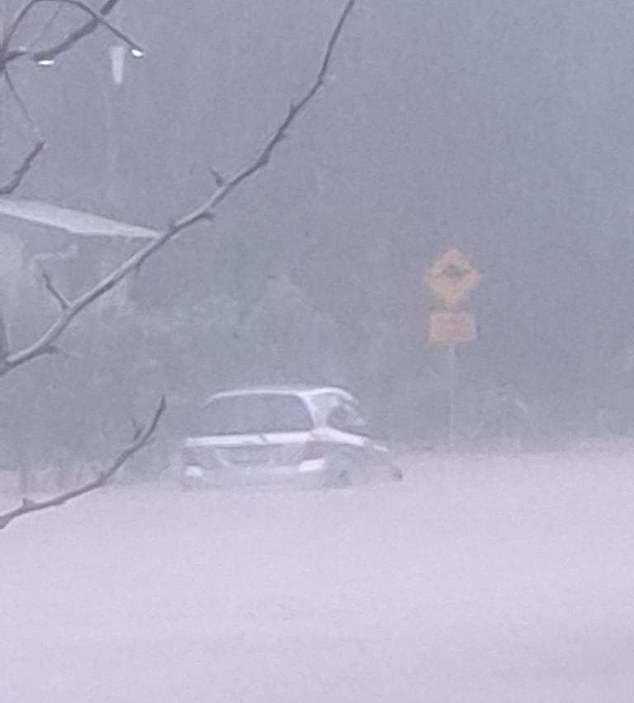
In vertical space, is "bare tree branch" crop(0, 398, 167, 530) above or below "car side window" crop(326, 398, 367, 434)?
above

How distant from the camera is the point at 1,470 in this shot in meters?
21.2

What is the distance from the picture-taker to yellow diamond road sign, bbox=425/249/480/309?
21.2 meters

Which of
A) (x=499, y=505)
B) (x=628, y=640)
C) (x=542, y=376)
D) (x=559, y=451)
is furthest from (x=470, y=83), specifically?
(x=628, y=640)

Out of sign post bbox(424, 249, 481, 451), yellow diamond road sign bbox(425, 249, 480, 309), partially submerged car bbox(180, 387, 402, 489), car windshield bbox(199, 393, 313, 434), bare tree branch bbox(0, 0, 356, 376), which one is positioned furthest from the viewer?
yellow diamond road sign bbox(425, 249, 480, 309)

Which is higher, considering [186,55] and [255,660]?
[186,55]

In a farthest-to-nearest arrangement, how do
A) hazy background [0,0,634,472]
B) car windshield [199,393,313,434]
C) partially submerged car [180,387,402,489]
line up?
hazy background [0,0,634,472] < car windshield [199,393,313,434] < partially submerged car [180,387,402,489]

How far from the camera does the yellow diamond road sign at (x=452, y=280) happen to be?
21250mm

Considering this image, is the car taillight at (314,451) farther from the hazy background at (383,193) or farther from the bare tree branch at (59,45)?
the bare tree branch at (59,45)

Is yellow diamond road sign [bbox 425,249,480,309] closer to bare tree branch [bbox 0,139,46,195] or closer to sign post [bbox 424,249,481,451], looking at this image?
sign post [bbox 424,249,481,451]

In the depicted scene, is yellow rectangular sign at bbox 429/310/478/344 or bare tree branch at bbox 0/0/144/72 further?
yellow rectangular sign at bbox 429/310/478/344

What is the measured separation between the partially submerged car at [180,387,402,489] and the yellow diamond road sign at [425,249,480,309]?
1171 millimetres

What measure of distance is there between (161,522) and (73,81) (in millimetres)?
8796

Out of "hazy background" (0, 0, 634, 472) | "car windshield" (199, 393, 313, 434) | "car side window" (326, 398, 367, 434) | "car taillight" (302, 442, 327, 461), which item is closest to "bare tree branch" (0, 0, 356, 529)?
"car taillight" (302, 442, 327, 461)

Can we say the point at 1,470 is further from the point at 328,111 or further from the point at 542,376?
the point at 328,111
